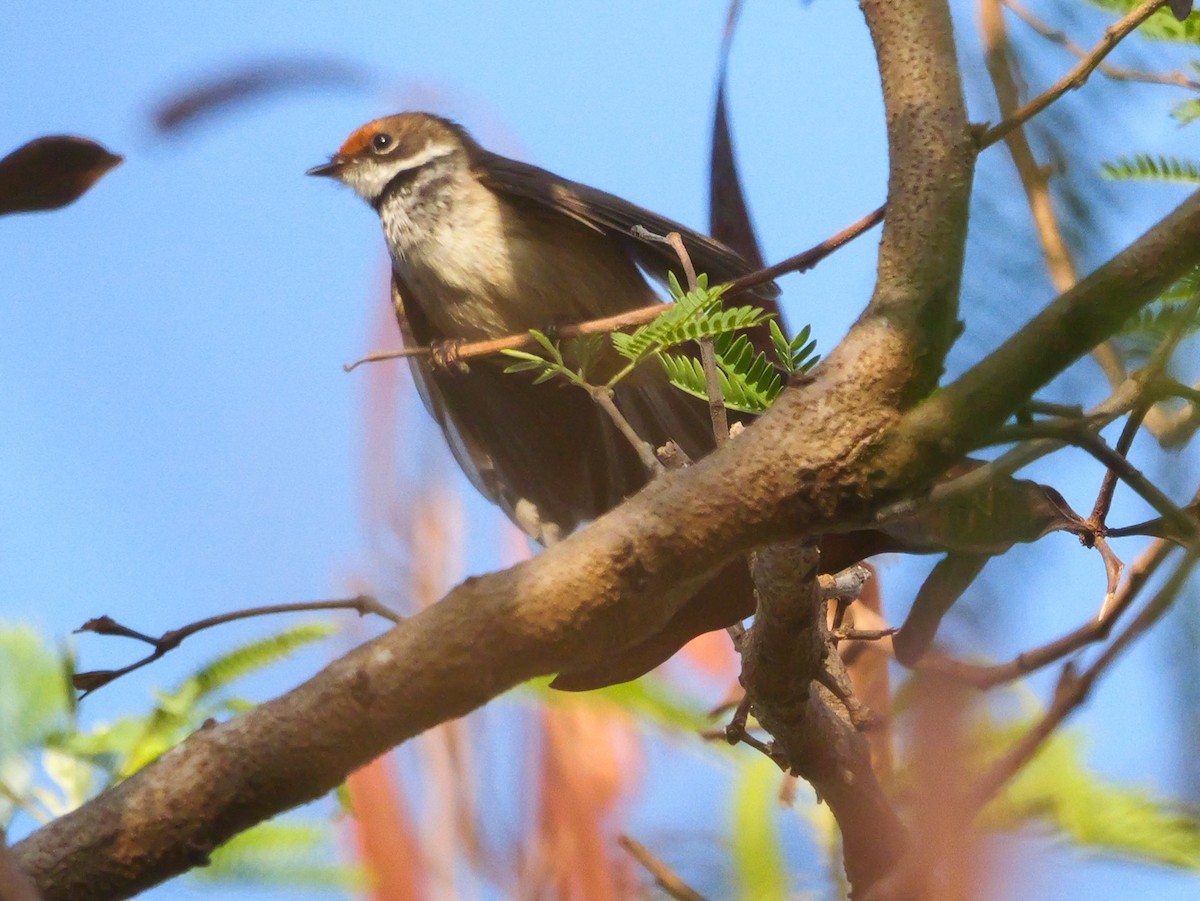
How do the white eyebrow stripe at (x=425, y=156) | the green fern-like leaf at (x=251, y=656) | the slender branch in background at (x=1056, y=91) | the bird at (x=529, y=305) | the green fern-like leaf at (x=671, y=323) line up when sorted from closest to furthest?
the slender branch in background at (x=1056, y=91), the green fern-like leaf at (x=671, y=323), the green fern-like leaf at (x=251, y=656), the bird at (x=529, y=305), the white eyebrow stripe at (x=425, y=156)

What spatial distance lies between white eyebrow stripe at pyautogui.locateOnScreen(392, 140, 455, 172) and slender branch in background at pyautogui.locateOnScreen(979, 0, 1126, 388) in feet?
11.0

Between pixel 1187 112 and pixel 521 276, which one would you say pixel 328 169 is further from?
pixel 1187 112

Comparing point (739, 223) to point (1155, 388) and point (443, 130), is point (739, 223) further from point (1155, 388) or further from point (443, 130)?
point (443, 130)

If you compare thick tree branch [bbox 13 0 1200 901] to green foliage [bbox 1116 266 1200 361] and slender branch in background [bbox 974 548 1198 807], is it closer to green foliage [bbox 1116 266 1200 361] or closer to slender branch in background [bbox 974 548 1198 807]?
green foliage [bbox 1116 266 1200 361]

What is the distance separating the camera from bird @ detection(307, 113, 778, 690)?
3.04 m

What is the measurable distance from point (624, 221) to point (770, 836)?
1.45 meters

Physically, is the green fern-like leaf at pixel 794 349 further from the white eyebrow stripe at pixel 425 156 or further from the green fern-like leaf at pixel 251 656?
the white eyebrow stripe at pixel 425 156

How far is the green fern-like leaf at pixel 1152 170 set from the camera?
2.33ft

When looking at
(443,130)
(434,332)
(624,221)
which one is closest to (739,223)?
(624,221)

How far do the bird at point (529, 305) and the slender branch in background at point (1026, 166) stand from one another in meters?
1.84

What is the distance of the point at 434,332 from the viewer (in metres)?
3.65

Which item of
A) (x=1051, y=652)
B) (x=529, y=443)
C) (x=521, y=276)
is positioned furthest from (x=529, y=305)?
(x=1051, y=652)

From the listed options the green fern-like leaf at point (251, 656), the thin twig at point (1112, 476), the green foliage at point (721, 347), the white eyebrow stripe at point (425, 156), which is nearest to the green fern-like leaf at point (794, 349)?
the green foliage at point (721, 347)

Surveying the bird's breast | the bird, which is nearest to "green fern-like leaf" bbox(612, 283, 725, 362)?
the bird
